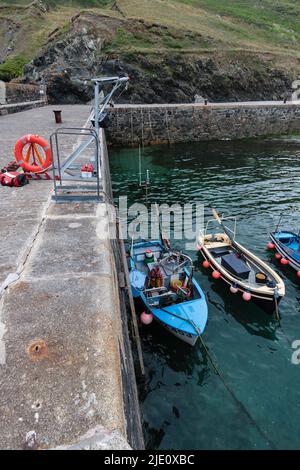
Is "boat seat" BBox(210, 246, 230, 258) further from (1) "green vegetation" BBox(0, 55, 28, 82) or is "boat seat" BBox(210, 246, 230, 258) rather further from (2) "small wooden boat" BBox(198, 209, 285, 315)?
(1) "green vegetation" BBox(0, 55, 28, 82)

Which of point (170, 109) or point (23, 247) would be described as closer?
point (23, 247)

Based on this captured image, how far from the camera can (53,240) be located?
22.1 feet

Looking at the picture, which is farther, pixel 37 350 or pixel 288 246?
pixel 288 246

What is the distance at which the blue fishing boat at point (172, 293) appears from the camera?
9.23 meters

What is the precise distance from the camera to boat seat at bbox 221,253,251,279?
11.6 meters

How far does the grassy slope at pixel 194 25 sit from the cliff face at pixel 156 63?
0.37 metres

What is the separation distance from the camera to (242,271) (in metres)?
11.7

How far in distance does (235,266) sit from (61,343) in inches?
357

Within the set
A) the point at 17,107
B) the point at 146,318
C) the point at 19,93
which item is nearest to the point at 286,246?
the point at 146,318

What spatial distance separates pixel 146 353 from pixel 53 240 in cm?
465

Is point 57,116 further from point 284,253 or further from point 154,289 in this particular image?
point 284,253

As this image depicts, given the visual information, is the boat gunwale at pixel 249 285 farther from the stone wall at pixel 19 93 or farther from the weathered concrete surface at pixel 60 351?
the stone wall at pixel 19 93

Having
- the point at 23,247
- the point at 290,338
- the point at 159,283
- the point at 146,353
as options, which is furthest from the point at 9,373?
the point at 290,338
